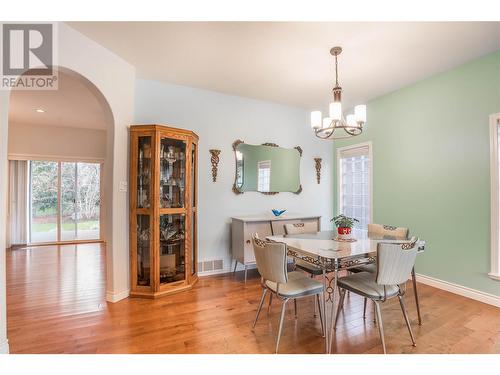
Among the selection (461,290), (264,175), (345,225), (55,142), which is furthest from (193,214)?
(55,142)

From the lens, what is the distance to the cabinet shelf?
112 inches

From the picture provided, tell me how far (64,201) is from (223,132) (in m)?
4.54

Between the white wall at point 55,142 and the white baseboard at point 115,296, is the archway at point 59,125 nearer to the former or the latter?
the white wall at point 55,142

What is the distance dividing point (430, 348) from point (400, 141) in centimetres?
263

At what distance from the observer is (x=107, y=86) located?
2.66 m

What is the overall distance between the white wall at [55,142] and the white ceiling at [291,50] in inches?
142

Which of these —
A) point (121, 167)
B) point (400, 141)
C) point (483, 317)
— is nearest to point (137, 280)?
point (121, 167)

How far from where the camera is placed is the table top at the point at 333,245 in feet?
6.25

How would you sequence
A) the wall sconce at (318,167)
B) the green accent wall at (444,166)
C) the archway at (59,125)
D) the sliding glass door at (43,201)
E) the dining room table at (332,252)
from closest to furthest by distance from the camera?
the dining room table at (332,252) < the green accent wall at (444,166) < the archway at (59,125) < the wall sconce at (318,167) < the sliding glass door at (43,201)

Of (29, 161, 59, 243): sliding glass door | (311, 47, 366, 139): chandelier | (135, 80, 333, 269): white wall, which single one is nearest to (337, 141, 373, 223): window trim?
(135, 80, 333, 269): white wall

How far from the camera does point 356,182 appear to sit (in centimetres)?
431

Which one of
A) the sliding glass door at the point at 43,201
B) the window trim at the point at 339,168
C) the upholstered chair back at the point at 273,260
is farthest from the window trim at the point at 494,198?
the sliding glass door at the point at 43,201

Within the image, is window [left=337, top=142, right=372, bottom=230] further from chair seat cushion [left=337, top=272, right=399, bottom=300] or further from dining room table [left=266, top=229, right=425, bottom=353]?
chair seat cushion [left=337, top=272, right=399, bottom=300]

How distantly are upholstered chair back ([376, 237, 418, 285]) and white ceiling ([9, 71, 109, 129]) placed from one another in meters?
3.04
